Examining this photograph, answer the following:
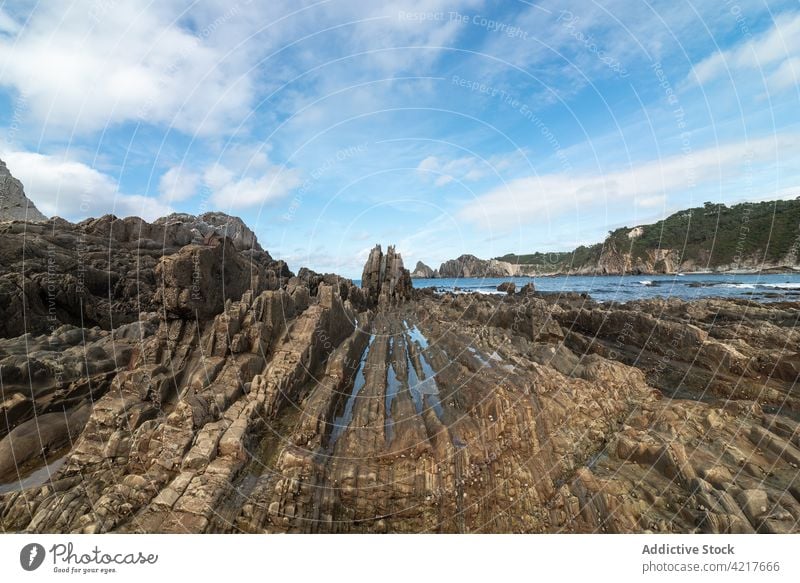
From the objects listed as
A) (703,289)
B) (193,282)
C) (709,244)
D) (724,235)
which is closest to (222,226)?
(193,282)

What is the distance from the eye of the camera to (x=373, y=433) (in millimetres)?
11516

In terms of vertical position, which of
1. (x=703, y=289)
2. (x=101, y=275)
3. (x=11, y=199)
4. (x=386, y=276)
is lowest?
(x=703, y=289)

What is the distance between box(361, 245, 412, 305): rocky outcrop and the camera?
60.8 meters

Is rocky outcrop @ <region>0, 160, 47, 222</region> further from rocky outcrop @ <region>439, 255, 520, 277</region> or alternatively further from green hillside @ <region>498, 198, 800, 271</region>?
rocky outcrop @ <region>439, 255, 520, 277</region>

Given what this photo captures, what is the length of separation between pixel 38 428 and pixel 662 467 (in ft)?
69.5

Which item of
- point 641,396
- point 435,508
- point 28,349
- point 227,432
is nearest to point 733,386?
point 641,396

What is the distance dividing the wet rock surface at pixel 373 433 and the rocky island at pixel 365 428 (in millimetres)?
60

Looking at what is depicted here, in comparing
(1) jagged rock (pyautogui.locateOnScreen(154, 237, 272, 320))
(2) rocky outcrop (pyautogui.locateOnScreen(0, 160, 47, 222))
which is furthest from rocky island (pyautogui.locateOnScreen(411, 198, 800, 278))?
(2) rocky outcrop (pyautogui.locateOnScreen(0, 160, 47, 222))

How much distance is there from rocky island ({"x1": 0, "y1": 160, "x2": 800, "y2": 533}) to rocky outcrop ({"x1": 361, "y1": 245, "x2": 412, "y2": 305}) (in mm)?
38792

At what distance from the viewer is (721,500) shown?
7027 mm

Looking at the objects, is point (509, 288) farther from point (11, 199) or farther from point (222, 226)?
point (11, 199)

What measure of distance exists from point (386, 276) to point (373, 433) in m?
55.9

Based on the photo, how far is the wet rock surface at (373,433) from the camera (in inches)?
302
